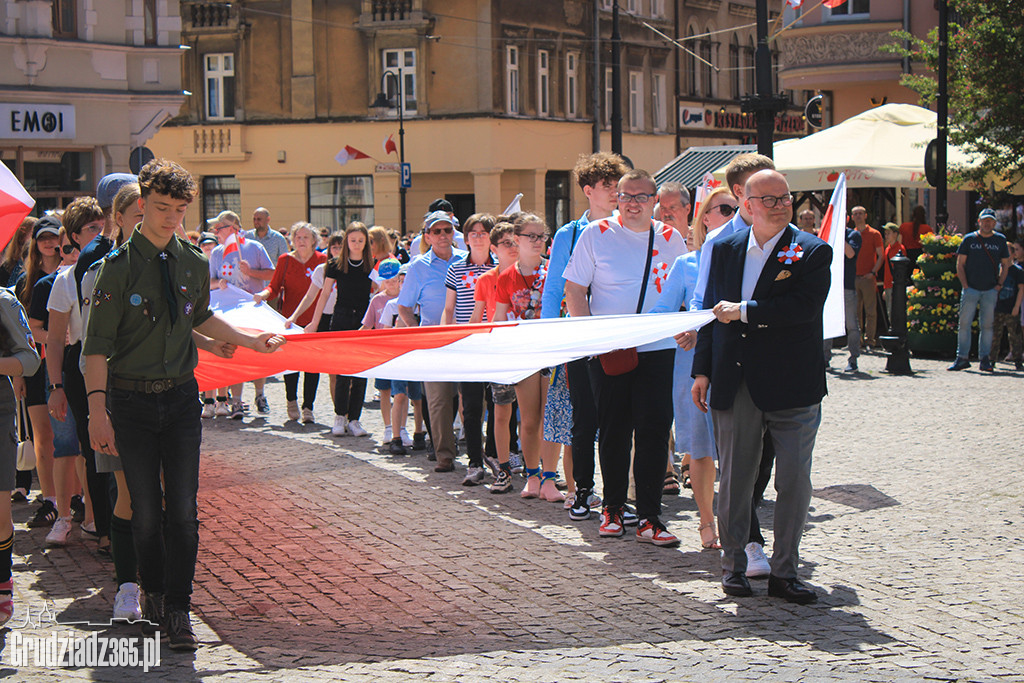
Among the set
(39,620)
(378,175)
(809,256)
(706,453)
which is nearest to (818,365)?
(809,256)

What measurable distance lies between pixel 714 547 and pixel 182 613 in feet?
10.4

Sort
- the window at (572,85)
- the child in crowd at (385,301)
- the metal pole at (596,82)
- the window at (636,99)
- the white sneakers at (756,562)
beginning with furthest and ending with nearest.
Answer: the window at (636,99) → the metal pole at (596,82) → the window at (572,85) → the child in crowd at (385,301) → the white sneakers at (756,562)

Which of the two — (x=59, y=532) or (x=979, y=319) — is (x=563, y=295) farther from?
(x=979, y=319)

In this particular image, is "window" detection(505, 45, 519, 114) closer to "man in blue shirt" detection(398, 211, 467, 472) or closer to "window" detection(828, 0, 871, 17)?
"window" detection(828, 0, 871, 17)

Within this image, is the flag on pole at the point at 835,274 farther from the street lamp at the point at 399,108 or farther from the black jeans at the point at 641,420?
the street lamp at the point at 399,108

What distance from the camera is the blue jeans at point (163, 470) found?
5902 millimetres

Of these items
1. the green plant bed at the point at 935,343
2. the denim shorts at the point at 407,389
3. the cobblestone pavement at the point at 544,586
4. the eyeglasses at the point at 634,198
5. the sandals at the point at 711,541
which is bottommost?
the cobblestone pavement at the point at 544,586

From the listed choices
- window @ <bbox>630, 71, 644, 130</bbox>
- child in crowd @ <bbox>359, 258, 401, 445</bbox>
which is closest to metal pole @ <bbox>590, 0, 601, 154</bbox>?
window @ <bbox>630, 71, 644, 130</bbox>

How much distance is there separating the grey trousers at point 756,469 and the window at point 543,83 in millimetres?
37222

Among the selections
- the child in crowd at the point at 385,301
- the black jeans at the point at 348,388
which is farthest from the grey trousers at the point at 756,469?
the black jeans at the point at 348,388

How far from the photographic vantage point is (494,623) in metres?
6.22

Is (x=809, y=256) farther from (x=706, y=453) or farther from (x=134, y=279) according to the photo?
(x=134, y=279)

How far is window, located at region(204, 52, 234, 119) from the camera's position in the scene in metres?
43.6

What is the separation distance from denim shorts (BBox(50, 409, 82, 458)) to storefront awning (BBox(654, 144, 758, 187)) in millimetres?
20473
